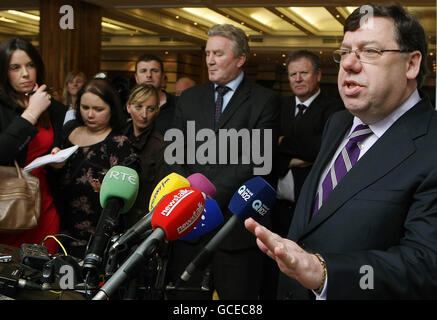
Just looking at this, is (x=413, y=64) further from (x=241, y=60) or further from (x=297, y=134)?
(x=297, y=134)

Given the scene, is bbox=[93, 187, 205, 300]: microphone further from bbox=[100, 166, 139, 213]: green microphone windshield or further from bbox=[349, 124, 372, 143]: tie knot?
bbox=[349, 124, 372, 143]: tie knot

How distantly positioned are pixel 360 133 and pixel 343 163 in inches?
Result: 3.6

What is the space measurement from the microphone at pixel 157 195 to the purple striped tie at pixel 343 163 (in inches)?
14.7

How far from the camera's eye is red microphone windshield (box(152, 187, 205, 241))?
1.02 metres

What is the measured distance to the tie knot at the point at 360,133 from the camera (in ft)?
4.32

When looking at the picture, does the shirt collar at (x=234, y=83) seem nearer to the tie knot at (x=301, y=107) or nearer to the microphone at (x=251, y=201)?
the tie knot at (x=301, y=107)

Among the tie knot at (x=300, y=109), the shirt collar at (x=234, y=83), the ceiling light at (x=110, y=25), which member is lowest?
the tie knot at (x=300, y=109)

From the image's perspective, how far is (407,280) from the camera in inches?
41.4

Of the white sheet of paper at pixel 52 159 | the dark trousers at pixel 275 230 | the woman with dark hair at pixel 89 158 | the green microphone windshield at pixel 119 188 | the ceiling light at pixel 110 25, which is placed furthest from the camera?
the ceiling light at pixel 110 25

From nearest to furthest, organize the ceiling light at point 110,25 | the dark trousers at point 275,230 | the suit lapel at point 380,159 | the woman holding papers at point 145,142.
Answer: the suit lapel at point 380,159, the woman holding papers at point 145,142, the dark trousers at point 275,230, the ceiling light at point 110,25

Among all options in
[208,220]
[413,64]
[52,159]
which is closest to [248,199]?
[208,220]

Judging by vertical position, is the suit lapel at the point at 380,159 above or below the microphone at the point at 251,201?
above

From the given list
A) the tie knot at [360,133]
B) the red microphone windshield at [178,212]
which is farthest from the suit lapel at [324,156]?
the red microphone windshield at [178,212]

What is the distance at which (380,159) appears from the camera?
3.93ft
